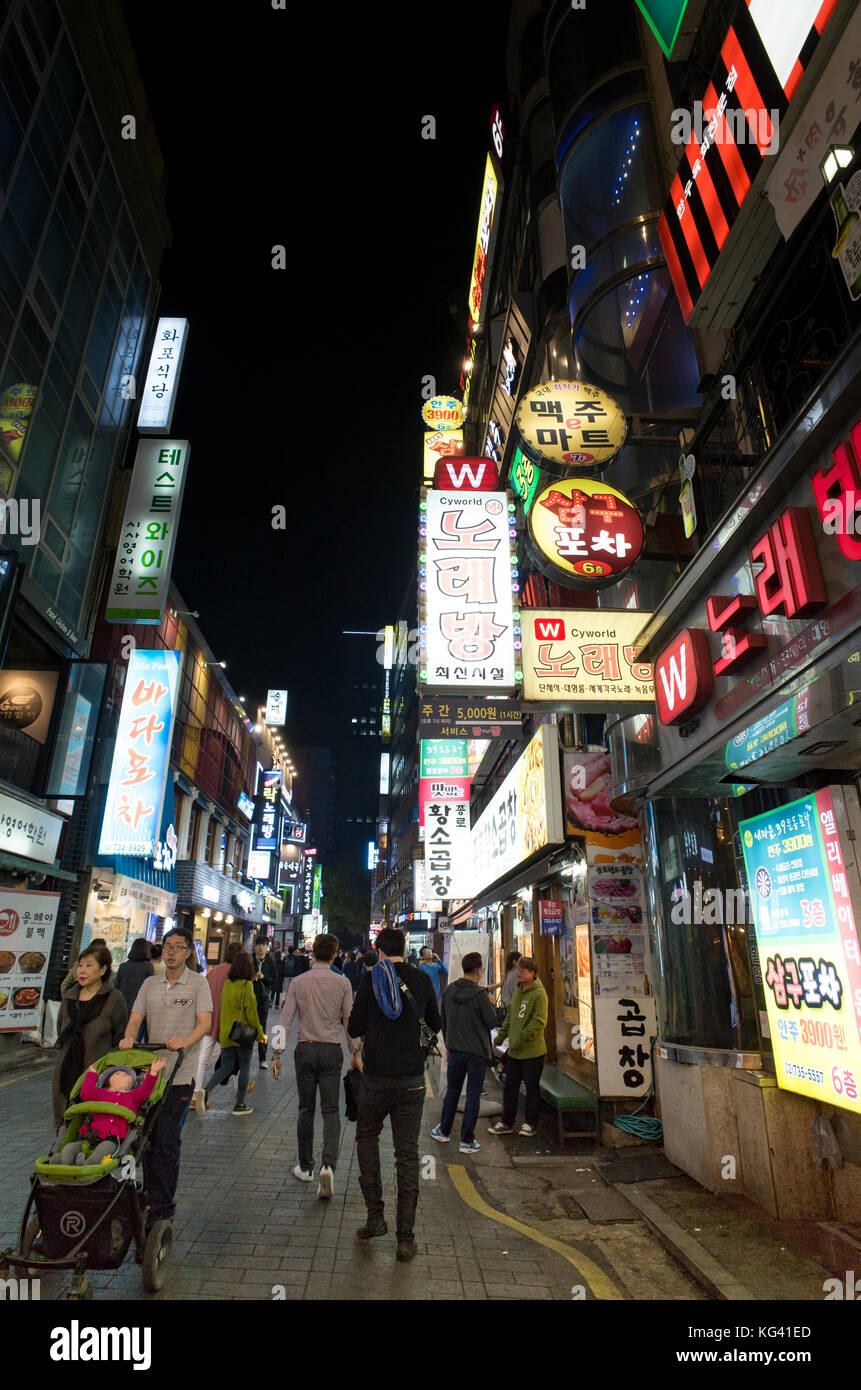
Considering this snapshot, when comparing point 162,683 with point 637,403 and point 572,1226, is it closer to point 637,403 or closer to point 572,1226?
point 637,403

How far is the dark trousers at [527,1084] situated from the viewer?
27.1 feet

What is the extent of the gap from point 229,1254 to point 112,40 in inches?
1007

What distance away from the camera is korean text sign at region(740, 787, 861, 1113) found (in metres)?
4.88

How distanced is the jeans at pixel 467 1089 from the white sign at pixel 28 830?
9582 mm

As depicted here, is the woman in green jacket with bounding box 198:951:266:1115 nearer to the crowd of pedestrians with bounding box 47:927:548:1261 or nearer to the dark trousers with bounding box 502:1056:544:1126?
the crowd of pedestrians with bounding box 47:927:548:1261

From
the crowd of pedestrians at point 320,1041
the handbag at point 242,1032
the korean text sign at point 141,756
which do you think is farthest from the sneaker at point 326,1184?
the korean text sign at point 141,756

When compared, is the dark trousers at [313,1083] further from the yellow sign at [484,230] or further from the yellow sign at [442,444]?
the yellow sign at [484,230]

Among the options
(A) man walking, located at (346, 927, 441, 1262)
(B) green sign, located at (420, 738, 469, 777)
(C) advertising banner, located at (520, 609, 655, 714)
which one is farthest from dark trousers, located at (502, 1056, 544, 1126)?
(B) green sign, located at (420, 738, 469, 777)

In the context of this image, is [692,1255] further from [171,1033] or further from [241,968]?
[241,968]

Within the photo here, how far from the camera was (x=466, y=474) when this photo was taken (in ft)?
30.6

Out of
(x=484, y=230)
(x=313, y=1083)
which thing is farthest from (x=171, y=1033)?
(x=484, y=230)

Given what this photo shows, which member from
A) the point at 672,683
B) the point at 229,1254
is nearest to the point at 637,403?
the point at 672,683

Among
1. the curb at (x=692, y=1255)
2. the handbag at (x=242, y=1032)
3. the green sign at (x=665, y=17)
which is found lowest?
the curb at (x=692, y=1255)

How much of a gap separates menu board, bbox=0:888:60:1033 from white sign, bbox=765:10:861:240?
13090 mm
